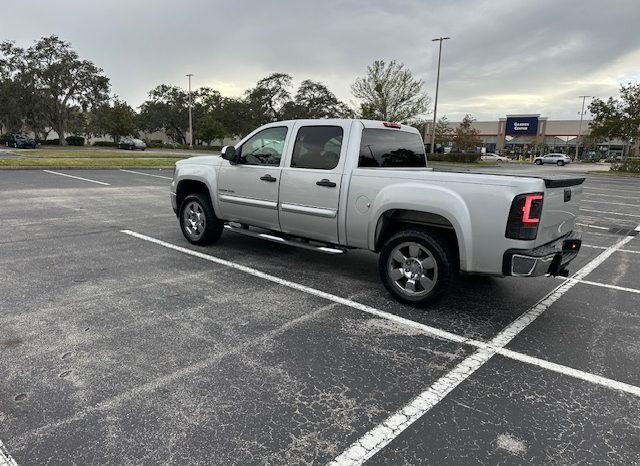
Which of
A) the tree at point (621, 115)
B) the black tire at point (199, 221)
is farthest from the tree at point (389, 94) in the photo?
the black tire at point (199, 221)

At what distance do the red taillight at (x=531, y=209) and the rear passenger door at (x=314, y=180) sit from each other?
77.4 inches

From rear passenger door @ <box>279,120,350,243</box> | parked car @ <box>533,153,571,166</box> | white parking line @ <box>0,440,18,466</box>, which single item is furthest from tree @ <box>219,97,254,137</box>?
white parking line @ <box>0,440,18,466</box>

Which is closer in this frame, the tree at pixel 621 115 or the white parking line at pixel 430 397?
the white parking line at pixel 430 397

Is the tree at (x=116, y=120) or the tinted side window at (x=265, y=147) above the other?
the tree at (x=116, y=120)

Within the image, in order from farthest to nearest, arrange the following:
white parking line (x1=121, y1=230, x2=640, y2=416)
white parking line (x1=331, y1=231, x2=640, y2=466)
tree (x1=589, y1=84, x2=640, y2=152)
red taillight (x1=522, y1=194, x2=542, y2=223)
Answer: tree (x1=589, y1=84, x2=640, y2=152), red taillight (x1=522, y1=194, x2=542, y2=223), white parking line (x1=121, y1=230, x2=640, y2=416), white parking line (x1=331, y1=231, x2=640, y2=466)

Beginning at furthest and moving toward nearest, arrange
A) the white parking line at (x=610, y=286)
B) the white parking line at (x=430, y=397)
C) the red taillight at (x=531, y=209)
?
the white parking line at (x=610, y=286), the red taillight at (x=531, y=209), the white parking line at (x=430, y=397)

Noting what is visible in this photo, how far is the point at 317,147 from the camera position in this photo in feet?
17.8

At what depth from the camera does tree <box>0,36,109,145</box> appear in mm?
53000

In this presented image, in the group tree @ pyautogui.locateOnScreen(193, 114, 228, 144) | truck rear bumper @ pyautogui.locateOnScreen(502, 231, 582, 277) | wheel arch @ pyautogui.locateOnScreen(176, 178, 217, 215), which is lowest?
truck rear bumper @ pyautogui.locateOnScreen(502, 231, 582, 277)

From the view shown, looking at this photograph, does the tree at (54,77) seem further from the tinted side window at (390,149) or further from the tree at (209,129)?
the tinted side window at (390,149)

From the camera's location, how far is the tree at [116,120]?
66562 millimetres

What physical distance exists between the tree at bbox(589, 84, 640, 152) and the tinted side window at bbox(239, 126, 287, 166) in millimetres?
42879

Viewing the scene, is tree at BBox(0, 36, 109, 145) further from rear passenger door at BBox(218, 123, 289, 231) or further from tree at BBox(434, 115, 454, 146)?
rear passenger door at BBox(218, 123, 289, 231)

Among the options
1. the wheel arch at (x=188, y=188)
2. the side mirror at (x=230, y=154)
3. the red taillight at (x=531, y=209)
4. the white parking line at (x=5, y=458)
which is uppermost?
the side mirror at (x=230, y=154)
